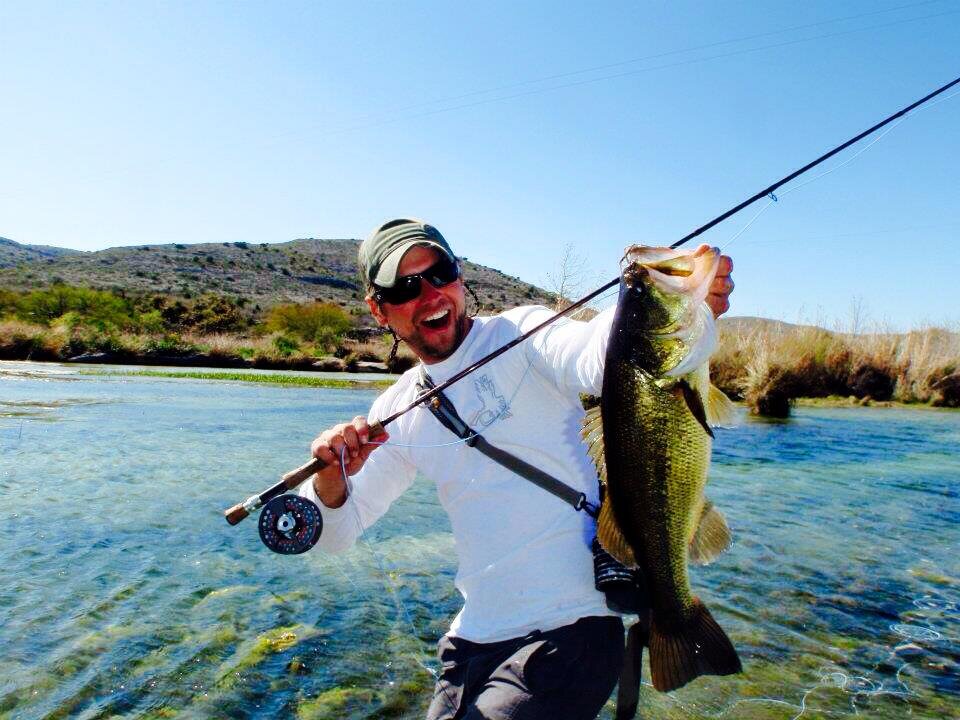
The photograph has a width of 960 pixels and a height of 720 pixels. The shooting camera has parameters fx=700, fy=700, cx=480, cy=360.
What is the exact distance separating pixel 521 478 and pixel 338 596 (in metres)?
4.33

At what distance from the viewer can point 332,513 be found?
360 centimetres

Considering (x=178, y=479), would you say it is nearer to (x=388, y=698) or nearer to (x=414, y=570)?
(x=414, y=570)

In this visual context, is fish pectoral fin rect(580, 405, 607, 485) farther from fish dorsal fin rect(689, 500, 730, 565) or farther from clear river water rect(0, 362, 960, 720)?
clear river water rect(0, 362, 960, 720)

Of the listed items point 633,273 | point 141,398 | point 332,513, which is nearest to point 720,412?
point 633,273

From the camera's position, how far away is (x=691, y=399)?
7.90 ft

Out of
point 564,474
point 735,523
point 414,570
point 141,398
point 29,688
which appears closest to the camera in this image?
point 564,474

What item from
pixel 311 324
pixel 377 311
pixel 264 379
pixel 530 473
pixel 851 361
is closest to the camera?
pixel 530 473

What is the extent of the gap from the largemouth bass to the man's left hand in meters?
0.29

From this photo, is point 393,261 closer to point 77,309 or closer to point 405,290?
point 405,290

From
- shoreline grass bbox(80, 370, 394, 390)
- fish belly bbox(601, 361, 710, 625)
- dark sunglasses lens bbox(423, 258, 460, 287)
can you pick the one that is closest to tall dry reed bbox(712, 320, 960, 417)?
shoreline grass bbox(80, 370, 394, 390)

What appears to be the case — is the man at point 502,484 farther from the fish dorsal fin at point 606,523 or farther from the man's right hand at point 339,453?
the fish dorsal fin at point 606,523

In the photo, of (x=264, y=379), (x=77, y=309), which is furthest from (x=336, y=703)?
(x=77, y=309)

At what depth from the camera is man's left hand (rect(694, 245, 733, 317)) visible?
254cm

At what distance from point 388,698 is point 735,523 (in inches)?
233
